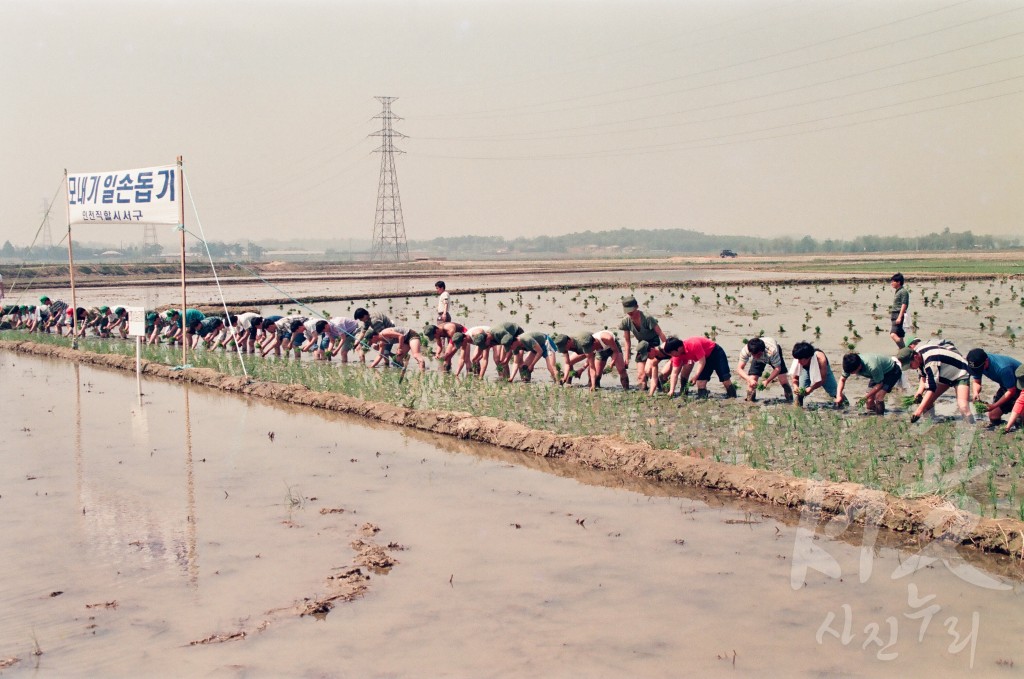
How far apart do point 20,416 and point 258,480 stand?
6.17 meters

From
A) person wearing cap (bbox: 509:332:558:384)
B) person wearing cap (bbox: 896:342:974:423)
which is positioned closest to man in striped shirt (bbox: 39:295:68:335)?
person wearing cap (bbox: 509:332:558:384)

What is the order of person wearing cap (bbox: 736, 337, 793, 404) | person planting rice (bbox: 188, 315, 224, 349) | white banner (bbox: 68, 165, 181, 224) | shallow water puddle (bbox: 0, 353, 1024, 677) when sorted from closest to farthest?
1. shallow water puddle (bbox: 0, 353, 1024, 677)
2. person wearing cap (bbox: 736, 337, 793, 404)
3. white banner (bbox: 68, 165, 181, 224)
4. person planting rice (bbox: 188, 315, 224, 349)

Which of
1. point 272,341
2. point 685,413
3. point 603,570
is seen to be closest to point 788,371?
point 685,413

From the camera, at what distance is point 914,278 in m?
45.3

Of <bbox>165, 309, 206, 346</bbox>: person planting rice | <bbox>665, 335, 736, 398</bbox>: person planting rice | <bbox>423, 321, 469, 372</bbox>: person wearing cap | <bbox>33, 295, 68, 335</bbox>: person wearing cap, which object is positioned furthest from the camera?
<bbox>33, 295, 68, 335</bbox>: person wearing cap

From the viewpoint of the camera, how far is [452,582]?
21.7ft

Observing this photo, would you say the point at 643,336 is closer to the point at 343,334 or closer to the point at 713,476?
the point at 713,476

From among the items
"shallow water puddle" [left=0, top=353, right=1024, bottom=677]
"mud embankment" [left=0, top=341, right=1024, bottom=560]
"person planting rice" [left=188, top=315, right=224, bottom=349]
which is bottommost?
"shallow water puddle" [left=0, top=353, right=1024, bottom=677]

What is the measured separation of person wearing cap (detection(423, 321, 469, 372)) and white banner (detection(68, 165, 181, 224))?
17.0 ft

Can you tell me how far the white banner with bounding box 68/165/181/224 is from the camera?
17.2 metres

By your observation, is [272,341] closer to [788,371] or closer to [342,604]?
[788,371]

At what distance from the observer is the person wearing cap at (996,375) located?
10164mm

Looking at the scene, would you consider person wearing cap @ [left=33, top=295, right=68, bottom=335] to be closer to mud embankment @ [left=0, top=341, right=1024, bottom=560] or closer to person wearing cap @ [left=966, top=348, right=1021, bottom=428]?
mud embankment @ [left=0, top=341, right=1024, bottom=560]

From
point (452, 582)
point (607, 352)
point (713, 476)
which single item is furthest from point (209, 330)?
point (452, 582)
